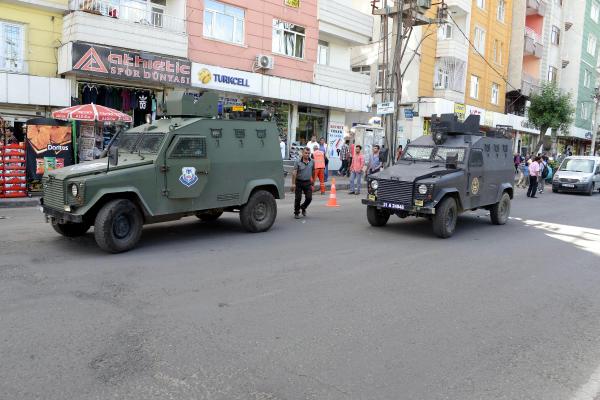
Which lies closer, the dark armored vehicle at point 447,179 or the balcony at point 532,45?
the dark armored vehicle at point 447,179

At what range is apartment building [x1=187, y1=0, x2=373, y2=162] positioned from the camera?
65.1 ft

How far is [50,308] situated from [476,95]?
117 ft

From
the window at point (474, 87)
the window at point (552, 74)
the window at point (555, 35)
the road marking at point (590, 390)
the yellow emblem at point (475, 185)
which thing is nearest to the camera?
the road marking at point (590, 390)

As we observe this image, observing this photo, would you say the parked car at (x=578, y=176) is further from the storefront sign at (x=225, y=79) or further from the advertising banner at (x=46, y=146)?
the advertising banner at (x=46, y=146)

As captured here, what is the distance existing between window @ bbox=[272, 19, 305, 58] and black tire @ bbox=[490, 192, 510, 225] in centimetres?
1334

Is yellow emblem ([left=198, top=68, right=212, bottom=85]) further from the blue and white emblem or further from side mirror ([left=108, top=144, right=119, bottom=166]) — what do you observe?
side mirror ([left=108, top=144, right=119, bottom=166])

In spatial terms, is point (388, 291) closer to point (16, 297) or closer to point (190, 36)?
point (16, 297)

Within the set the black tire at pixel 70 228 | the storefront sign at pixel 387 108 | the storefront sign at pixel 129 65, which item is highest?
the storefront sign at pixel 129 65

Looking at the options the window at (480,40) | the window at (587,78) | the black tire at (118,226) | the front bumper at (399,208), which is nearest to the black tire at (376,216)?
the front bumper at (399,208)

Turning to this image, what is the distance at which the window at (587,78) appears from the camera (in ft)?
175

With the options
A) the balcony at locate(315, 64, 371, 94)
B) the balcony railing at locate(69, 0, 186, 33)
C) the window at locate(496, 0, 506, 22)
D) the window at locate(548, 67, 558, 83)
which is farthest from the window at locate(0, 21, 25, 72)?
the window at locate(548, 67, 558, 83)

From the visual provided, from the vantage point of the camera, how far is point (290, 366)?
4.11m

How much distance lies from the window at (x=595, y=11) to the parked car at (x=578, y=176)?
36.3m

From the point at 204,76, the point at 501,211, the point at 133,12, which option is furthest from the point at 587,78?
the point at 133,12
